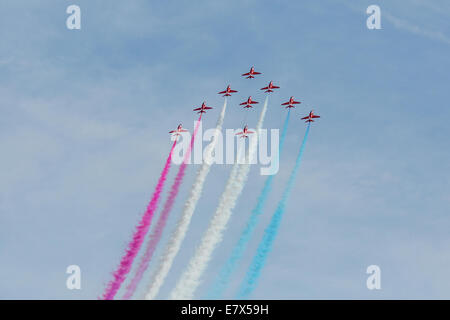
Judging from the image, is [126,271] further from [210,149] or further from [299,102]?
[299,102]

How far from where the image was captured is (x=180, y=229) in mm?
139000

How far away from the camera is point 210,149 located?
496ft

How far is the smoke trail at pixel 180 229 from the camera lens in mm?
131500

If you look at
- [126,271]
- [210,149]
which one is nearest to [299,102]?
[210,149]

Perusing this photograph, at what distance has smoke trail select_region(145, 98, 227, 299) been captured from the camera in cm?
13150
